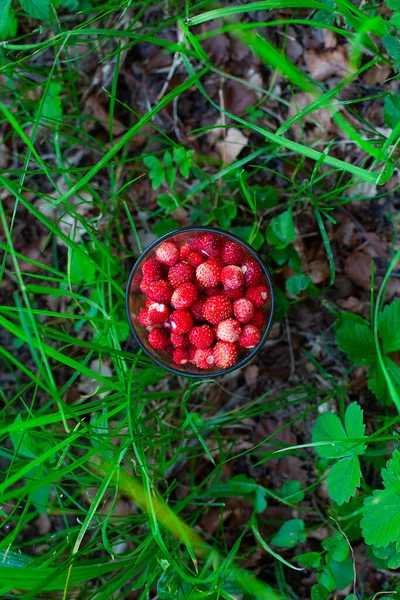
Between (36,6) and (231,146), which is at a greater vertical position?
(36,6)

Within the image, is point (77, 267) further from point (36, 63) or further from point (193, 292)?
point (36, 63)

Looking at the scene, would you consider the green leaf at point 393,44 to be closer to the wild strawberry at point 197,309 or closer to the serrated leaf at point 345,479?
the wild strawberry at point 197,309

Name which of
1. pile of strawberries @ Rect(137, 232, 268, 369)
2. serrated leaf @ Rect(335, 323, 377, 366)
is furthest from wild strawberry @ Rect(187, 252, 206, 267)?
serrated leaf @ Rect(335, 323, 377, 366)

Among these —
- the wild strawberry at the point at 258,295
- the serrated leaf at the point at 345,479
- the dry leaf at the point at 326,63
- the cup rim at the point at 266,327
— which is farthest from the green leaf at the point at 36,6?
the serrated leaf at the point at 345,479

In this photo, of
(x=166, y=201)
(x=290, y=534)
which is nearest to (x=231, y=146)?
(x=166, y=201)

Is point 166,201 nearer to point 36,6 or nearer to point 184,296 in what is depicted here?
point 184,296

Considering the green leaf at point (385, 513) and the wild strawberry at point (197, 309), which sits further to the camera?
the wild strawberry at point (197, 309)
